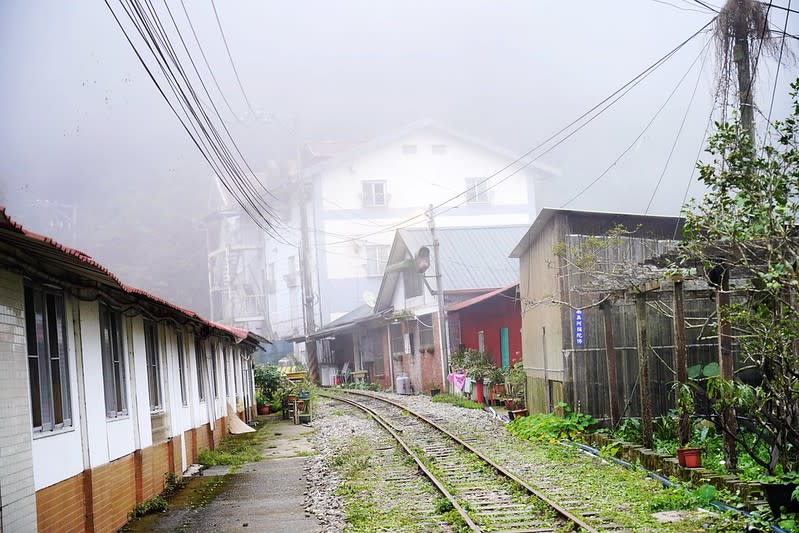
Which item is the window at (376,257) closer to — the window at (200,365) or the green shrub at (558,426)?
the window at (200,365)

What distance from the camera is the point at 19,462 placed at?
6695mm

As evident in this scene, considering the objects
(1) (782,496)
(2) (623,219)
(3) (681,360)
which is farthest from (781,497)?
(2) (623,219)

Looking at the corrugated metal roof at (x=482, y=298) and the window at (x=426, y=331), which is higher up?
the corrugated metal roof at (x=482, y=298)

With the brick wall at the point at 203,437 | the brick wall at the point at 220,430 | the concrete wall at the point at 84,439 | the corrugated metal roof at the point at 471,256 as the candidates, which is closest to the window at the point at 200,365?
the brick wall at the point at 203,437

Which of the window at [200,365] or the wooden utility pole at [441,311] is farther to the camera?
the wooden utility pole at [441,311]

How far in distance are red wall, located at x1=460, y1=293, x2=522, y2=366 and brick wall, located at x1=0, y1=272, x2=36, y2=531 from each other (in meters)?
19.5

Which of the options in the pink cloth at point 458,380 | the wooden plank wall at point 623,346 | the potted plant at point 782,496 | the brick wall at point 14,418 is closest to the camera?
the brick wall at point 14,418

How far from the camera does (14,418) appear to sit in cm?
667

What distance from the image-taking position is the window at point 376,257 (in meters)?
47.8

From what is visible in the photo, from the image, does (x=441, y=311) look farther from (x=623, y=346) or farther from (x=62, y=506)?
(x=62, y=506)

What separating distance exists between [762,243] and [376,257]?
38733 mm

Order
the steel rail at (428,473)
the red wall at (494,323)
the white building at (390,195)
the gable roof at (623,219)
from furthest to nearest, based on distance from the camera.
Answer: the white building at (390,195)
the red wall at (494,323)
the gable roof at (623,219)
the steel rail at (428,473)

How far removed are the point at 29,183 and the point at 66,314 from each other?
209 feet

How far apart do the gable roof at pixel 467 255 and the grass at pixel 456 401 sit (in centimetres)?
569
